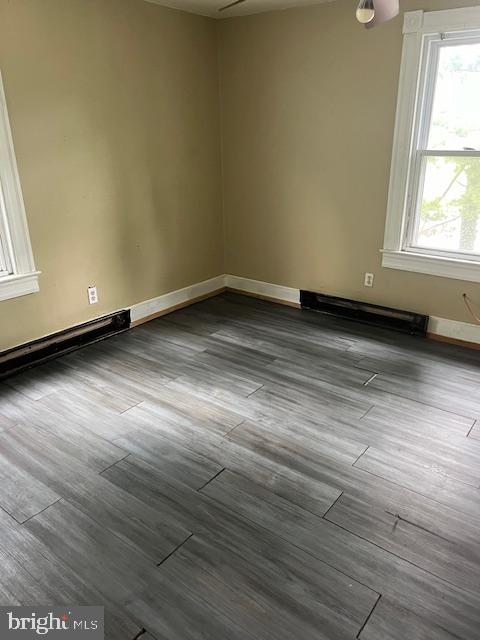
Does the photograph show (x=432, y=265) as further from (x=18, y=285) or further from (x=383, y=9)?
(x=18, y=285)

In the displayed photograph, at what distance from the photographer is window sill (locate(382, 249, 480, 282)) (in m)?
3.37

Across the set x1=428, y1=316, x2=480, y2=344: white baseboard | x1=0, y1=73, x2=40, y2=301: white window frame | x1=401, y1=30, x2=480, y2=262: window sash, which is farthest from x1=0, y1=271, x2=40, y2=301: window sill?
x1=428, y1=316, x2=480, y2=344: white baseboard

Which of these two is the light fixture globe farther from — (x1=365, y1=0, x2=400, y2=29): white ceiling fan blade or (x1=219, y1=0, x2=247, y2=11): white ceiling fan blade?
(x1=219, y1=0, x2=247, y2=11): white ceiling fan blade

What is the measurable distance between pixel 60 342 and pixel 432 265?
275 cm

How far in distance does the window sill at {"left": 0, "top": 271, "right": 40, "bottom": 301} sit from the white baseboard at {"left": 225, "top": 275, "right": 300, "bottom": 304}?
2037mm

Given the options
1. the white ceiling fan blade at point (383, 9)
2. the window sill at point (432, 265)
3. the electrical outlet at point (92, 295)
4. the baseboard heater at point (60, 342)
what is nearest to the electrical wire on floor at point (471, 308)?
the window sill at point (432, 265)

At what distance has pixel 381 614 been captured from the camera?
1.58m

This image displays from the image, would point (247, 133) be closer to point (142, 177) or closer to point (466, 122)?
point (142, 177)

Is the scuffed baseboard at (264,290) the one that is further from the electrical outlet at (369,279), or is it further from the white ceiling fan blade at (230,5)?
the white ceiling fan blade at (230,5)

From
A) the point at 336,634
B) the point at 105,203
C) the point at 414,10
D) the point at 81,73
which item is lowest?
the point at 336,634

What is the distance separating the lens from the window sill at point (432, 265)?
337 centimetres

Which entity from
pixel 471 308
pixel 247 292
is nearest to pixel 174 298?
pixel 247 292

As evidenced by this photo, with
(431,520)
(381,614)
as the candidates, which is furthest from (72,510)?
(431,520)

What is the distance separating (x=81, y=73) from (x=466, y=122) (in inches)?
101
